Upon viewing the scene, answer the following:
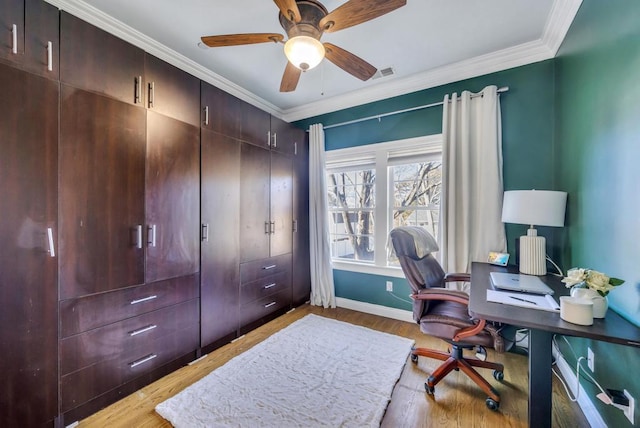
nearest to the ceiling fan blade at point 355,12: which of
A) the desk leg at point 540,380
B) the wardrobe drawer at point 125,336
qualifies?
the desk leg at point 540,380

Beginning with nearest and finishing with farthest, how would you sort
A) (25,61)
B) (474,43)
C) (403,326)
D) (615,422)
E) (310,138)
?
1. (615,422)
2. (25,61)
3. (474,43)
4. (403,326)
5. (310,138)

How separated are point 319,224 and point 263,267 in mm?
933

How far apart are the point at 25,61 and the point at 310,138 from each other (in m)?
2.56

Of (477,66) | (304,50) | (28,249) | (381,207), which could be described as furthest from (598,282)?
(28,249)

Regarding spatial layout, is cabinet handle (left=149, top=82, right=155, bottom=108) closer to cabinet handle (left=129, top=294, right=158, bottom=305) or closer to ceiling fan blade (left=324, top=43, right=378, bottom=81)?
ceiling fan blade (left=324, top=43, right=378, bottom=81)

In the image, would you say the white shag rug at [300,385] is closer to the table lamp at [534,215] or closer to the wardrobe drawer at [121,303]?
the wardrobe drawer at [121,303]

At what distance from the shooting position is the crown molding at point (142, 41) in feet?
5.99

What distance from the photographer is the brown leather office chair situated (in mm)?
1602

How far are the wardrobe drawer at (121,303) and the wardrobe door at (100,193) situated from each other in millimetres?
63

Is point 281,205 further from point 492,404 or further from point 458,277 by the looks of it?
point 492,404

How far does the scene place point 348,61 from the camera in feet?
6.07

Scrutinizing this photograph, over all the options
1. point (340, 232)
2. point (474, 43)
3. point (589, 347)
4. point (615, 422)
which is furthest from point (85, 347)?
point (474, 43)

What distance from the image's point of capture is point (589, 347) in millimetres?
1555

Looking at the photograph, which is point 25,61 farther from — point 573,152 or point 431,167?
point 573,152
